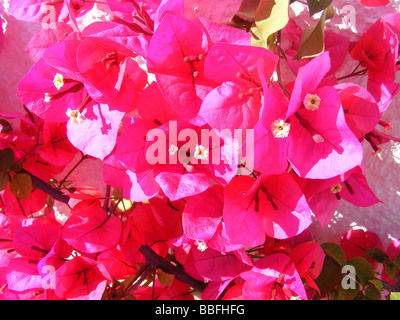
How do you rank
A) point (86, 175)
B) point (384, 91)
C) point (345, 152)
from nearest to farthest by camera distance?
1. point (345, 152)
2. point (384, 91)
3. point (86, 175)

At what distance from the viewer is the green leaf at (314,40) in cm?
47

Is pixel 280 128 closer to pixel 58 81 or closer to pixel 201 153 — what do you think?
pixel 201 153

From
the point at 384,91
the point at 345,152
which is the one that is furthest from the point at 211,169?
the point at 384,91

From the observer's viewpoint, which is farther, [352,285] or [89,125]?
[352,285]

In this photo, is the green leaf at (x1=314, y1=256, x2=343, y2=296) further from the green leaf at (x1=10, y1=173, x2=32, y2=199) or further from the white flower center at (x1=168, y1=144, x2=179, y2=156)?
the green leaf at (x1=10, y1=173, x2=32, y2=199)

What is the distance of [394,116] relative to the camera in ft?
2.20

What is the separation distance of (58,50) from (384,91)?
1.53ft

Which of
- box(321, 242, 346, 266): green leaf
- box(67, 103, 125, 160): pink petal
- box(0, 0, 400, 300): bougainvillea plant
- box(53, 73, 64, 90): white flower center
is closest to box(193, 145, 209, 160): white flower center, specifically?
box(0, 0, 400, 300): bougainvillea plant

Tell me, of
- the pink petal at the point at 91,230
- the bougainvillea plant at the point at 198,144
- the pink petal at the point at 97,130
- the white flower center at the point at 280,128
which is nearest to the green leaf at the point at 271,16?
the bougainvillea plant at the point at 198,144

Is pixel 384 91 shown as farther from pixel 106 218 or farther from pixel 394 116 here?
pixel 106 218

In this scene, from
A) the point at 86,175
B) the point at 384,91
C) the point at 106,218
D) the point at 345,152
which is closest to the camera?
the point at 345,152

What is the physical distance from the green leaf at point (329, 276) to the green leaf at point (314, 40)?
39cm

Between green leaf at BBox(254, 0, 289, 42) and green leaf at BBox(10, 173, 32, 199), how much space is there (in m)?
0.46
